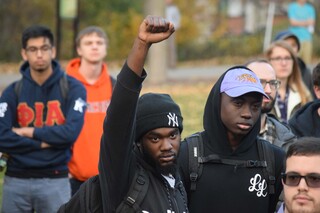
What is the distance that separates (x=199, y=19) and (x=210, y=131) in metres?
36.1

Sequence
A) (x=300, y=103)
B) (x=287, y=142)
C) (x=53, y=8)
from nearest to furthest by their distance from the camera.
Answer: (x=287, y=142) → (x=300, y=103) → (x=53, y=8)

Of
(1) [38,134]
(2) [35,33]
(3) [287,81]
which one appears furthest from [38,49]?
(3) [287,81]

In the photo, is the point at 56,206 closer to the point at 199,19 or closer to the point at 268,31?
the point at 268,31

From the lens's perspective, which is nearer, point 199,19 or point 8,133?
point 8,133

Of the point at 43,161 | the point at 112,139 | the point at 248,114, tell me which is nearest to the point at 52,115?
the point at 43,161

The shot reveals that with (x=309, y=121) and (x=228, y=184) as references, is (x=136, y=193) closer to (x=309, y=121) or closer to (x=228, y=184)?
(x=228, y=184)

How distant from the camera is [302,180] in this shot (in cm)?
414

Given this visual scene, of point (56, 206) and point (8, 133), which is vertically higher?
point (8, 133)

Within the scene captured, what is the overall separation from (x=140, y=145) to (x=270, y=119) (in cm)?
199

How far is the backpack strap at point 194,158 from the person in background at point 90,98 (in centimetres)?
303

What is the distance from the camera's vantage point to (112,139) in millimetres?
4184

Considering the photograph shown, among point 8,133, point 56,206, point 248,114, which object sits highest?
point 248,114

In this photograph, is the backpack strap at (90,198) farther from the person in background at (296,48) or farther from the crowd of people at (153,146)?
the person in background at (296,48)

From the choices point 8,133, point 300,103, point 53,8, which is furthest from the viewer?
point 53,8
